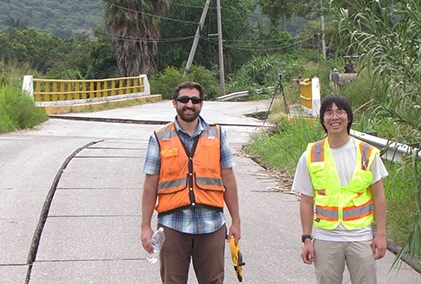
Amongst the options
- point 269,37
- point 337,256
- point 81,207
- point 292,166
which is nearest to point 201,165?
point 337,256

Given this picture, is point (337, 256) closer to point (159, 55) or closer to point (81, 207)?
point (81, 207)

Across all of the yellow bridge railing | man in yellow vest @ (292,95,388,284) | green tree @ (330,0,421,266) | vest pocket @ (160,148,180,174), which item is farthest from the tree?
vest pocket @ (160,148,180,174)

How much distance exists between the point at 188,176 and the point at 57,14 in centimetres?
14213

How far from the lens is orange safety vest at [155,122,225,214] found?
3.30m

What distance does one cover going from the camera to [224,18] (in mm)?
50781

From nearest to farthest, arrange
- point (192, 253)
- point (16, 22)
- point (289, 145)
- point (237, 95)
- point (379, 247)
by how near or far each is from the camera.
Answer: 1. point (379, 247)
2. point (192, 253)
3. point (289, 145)
4. point (237, 95)
5. point (16, 22)

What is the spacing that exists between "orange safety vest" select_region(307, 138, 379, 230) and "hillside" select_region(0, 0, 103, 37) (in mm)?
129687

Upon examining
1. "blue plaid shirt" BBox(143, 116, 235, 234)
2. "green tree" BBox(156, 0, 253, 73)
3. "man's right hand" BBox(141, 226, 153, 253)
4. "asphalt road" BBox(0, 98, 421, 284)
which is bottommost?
"asphalt road" BBox(0, 98, 421, 284)

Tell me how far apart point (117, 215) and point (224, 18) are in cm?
4685

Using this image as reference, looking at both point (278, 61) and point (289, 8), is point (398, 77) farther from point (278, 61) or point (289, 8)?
point (278, 61)

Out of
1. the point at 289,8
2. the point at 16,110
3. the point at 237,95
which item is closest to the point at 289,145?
the point at 16,110

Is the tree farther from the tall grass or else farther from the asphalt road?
the asphalt road

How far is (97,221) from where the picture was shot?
19.2ft

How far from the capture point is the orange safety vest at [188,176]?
3303 millimetres
